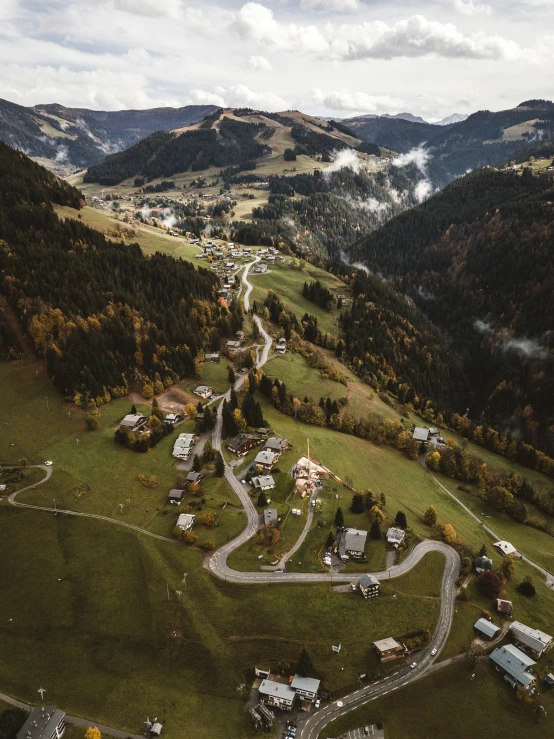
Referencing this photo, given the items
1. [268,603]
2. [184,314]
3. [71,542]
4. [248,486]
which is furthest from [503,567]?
[184,314]

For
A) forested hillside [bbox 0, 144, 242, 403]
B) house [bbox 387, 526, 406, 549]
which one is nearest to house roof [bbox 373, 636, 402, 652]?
house [bbox 387, 526, 406, 549]

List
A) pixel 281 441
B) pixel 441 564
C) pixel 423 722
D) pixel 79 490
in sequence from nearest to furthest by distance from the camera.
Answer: pixel 423 722 → pixel 441 564 → pixel 79 490 → pixel 281 441

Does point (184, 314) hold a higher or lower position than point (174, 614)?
higher

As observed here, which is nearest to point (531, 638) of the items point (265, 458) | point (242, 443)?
point (265, 458)

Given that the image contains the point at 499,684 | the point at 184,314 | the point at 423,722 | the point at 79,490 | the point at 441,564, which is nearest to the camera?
the point at 423,722

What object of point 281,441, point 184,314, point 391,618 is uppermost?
point 184,314

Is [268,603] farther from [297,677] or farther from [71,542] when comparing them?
[71,542]

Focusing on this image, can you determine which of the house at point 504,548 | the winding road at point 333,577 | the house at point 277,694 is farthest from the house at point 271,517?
the house at point 504,548

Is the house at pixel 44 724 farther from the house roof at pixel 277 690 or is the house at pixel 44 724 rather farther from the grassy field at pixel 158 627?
the house roof at pixel 277 690
